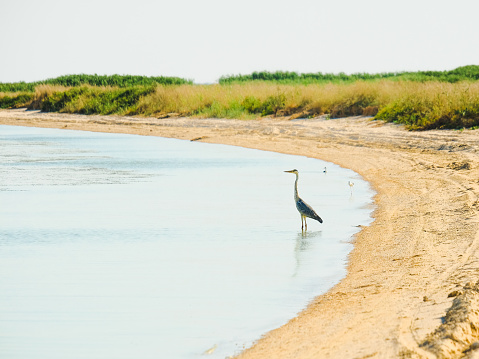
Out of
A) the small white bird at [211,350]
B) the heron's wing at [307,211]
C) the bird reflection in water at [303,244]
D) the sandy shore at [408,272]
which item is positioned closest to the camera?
the sandy shore at [408,272]

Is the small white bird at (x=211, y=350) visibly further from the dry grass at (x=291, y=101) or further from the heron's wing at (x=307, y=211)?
the dry grass at (x=291, y=101)

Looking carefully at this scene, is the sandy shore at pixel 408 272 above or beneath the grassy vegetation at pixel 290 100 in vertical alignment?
beneath

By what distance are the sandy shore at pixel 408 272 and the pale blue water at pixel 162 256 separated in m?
0.38

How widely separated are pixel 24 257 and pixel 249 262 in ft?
9.75

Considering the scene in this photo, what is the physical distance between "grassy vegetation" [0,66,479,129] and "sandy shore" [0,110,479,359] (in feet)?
7.81

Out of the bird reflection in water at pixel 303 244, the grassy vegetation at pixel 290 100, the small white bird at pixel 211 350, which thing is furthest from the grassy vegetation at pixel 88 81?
the small white bird at pixel 211 350

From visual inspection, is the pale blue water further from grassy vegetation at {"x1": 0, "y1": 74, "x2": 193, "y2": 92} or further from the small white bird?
grassy vegetation at {"x1": 0, "y1": 74, "x2": 193, "y2": 92}

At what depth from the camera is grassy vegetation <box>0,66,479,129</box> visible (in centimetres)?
2289

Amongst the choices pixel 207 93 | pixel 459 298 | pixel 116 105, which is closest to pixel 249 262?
pixel 459 298

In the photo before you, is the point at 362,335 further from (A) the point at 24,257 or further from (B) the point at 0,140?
(B) the point at 0,140

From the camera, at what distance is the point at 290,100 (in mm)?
32844

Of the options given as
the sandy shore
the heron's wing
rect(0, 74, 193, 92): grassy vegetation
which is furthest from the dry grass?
the heron's wing

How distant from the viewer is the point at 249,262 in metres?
8.79

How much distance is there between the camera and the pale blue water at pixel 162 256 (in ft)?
20.6
